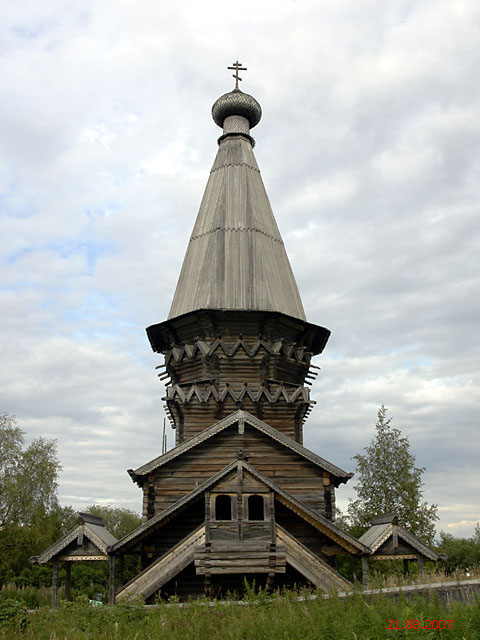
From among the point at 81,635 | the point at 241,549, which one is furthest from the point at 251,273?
the point at 81,635

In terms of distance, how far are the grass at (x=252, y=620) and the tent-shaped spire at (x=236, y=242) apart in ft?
37.1

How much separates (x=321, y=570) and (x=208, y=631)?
244 inches

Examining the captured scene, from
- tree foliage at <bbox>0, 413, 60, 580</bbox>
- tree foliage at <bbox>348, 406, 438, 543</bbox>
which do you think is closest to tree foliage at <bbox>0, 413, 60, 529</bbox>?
tree foliage at <bbox>0, 413, 60, 580</bbox>

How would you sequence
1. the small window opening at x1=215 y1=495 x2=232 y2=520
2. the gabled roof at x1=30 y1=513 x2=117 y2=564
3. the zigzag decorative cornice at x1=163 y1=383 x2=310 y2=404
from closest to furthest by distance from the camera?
the gabled roof at x1=30 y1=513 x2=117 y2=564
the small window opening at x1=215 y1=495 x2=232 y2=520
the zigzag decorative cornice at x1=163 y1=383 x2=310 y2=404

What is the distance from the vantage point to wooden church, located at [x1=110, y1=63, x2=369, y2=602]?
518 inches

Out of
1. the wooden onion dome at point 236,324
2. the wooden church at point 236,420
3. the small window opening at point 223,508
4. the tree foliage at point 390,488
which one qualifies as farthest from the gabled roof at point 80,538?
the tree foliage at point 390,488

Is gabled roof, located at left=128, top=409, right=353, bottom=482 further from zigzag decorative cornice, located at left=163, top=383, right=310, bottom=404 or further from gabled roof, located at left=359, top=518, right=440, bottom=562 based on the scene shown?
zigzag decorative cornice, located at left=163, top=383, right=310, bottom=404

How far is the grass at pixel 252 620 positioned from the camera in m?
6.78

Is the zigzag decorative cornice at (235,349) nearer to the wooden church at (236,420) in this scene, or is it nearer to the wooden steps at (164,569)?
the wooden church at (236,420)

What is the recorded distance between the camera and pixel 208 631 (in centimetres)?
749

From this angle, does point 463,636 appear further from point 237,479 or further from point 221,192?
point 221,192

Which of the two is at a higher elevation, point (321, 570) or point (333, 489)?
point (333, 489)

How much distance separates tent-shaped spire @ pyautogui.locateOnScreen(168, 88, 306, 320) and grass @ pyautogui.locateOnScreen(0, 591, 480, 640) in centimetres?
1130

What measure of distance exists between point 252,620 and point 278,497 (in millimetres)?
6417
